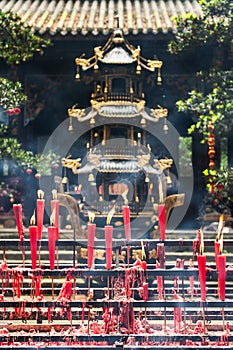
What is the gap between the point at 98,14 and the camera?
10.6m

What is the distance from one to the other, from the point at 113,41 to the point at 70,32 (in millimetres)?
1484

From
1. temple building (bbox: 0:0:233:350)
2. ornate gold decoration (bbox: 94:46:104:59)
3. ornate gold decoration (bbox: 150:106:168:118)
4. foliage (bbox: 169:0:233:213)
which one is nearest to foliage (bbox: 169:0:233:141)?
foliage (bbox: 169:0:233:213)

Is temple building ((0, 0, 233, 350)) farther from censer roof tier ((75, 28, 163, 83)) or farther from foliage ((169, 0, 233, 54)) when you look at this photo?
foliage ((169, 0, 233, 54))

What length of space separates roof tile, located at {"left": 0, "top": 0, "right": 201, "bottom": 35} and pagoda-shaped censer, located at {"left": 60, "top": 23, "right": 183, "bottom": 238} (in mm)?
1084

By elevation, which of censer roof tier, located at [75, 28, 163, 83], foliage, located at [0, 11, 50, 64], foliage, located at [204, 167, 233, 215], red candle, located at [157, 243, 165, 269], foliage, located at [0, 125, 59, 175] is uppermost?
foliage, located at [0, 11, 50, 64]

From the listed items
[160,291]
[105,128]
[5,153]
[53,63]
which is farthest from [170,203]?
[53,63]

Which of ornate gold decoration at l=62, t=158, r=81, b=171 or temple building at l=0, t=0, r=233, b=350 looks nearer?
temple building at l=0, t=0, r=233, b=350

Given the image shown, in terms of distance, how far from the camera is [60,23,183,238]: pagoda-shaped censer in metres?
7.76

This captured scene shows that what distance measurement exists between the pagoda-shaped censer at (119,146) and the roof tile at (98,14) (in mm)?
1084

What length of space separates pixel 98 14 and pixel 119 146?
3.78m

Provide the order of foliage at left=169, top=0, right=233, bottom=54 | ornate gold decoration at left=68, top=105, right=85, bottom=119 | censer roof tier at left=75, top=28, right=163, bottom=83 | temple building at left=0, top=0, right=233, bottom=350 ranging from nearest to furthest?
temple building at left=0, top=0, right=233, bottom=350 → censer roof tier at left=75, top=28, right=163, bottom=83 → foliage at left=169, top=0, right=233, bottom=54 → ornate gold decoration at left=68, top=105, right=85, bottom=119

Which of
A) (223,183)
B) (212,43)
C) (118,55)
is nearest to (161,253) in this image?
(223,183)

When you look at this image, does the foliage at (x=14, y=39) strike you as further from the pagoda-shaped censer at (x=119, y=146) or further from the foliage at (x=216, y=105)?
the foliage at (x=216, y=105)

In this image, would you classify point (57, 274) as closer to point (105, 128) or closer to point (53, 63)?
point (105, 128)
